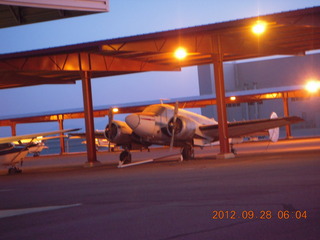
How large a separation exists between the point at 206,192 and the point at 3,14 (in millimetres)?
10125

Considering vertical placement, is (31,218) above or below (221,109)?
below

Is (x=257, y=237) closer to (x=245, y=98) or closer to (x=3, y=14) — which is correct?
(x=3, y=14)

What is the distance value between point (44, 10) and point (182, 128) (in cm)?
1185

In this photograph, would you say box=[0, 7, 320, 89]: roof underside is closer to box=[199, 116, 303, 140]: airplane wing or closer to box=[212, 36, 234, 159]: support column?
box=[212, 36, 234, 159]: support column

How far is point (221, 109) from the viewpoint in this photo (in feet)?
84.1

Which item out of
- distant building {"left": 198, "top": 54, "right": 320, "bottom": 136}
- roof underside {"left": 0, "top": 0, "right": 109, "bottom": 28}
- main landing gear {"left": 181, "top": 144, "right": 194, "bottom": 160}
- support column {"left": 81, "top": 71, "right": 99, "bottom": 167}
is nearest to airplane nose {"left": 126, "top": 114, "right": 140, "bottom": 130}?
main landing gear {"left": 181, "top": 144, "right": 194, "bottom": 160}

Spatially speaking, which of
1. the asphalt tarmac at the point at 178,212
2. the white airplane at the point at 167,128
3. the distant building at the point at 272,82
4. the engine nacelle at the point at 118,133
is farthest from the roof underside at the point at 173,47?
the distant building at the point at 272,82

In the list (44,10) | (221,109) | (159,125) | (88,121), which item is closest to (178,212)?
(44,10)

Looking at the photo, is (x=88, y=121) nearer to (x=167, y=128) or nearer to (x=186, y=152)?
(x=167, y=128)

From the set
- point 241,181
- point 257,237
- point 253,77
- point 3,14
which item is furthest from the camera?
point 253,77

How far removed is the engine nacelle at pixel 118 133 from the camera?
26.4 m

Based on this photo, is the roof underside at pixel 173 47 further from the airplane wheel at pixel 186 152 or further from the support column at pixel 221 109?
the airplane wheel at pixel 186 152

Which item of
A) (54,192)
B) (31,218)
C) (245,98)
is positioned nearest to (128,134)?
(54,192)

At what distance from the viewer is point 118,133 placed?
26.4m
